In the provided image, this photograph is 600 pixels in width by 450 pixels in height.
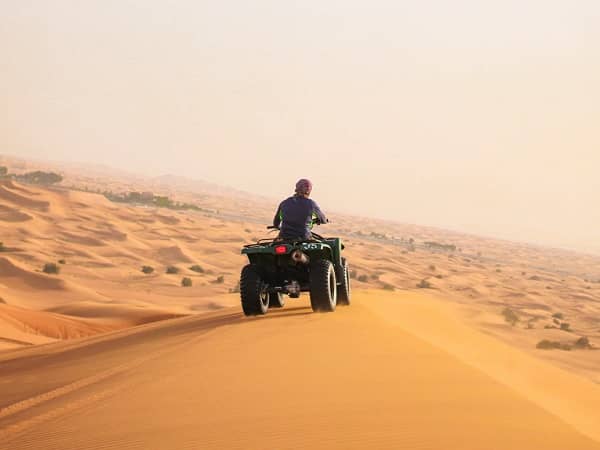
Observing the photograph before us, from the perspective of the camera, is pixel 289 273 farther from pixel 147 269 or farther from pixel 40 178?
pixel 40 178

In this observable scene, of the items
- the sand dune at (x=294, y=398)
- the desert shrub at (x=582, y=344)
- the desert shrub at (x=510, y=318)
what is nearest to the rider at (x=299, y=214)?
the sand dune at (x=294, y=398)

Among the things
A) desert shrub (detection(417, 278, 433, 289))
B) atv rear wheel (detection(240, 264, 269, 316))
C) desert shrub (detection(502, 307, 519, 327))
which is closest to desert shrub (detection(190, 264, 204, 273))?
desert shrub (detection(417, 278, 433, 289))

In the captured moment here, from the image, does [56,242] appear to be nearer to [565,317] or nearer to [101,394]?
[565,317]

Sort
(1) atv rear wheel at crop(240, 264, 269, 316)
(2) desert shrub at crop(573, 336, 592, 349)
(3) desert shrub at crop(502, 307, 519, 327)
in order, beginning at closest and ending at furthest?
(1) atv rear wheel at crop(240, 264, 269, 316), (2) desert shrub at crop(573, 336, 592, 349), (3) desert shrub at crop(502, 307, 519, 327)

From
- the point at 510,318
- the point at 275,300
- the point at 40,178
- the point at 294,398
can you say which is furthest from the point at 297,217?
the point at 40,178

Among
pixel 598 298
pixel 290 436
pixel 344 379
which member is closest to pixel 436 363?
pixel 344 379

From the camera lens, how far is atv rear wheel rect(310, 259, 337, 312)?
8.62 m

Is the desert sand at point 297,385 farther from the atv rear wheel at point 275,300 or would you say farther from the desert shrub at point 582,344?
the desert shrub at point 582,344

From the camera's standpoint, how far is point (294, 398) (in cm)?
473

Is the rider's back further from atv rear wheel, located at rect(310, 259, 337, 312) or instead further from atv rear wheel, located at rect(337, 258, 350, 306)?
atv rear wheel, located at rect(337, 258, 350, 306)

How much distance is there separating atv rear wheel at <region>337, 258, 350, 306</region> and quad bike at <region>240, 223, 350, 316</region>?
406mm

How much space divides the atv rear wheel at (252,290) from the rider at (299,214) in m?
0.69

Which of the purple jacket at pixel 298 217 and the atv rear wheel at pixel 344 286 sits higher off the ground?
the purple jacket at pixel 298 217

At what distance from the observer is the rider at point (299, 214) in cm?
913
